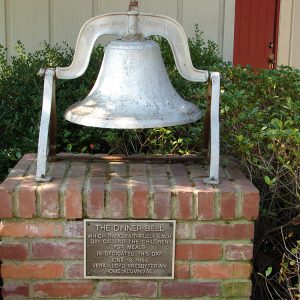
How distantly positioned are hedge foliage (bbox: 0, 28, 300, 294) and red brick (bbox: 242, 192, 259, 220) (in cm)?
34

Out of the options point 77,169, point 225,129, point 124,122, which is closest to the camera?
point 124,122

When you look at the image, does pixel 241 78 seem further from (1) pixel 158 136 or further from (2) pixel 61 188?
(2) pixel 61 188

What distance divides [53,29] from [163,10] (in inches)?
44.2

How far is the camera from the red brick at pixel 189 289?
9.59ft

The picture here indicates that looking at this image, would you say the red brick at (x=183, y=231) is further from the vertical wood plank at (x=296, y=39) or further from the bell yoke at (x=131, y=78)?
the vertical wood plank at (x=296, y=39)

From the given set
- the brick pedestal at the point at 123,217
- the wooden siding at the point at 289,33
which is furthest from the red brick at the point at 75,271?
the wooden siding at the point at 289,33

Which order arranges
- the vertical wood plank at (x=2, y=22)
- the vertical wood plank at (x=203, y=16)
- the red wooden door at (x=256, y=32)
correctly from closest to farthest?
the vertical wood plank at (x=2, y=22) < the vertical wood plank at (x=203, y=16) < the red wooden door at (x=256, y=32)

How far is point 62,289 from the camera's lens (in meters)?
2.91

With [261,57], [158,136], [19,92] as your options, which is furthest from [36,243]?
[261,57]

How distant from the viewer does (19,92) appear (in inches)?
172

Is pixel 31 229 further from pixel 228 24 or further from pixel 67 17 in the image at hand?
pixel 228 24

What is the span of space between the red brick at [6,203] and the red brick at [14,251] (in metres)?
0.15

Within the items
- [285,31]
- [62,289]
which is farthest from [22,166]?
[285,31]

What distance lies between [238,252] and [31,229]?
91 centimetres
